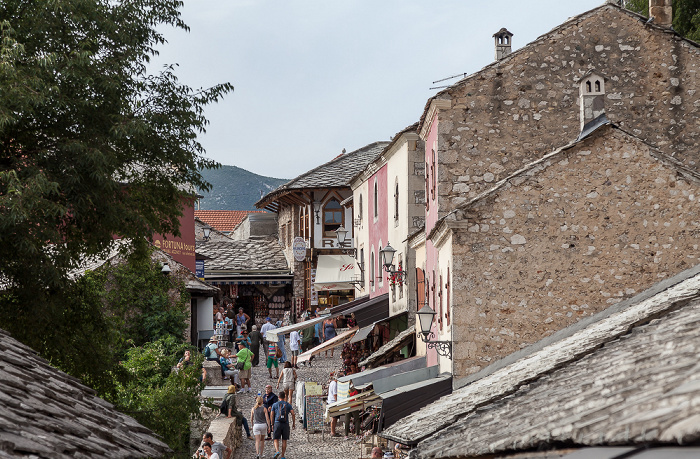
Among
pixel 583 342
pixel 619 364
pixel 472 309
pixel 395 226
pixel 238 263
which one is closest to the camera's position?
pixel 619 364

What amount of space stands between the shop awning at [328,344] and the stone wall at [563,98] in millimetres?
10210

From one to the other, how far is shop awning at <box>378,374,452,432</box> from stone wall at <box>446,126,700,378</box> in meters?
0.42

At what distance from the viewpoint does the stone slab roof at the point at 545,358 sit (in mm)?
9039

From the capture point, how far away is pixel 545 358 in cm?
1077

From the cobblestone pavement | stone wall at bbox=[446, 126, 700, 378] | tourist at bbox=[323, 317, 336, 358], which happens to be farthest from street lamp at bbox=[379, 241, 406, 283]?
stone wall at bbox=[446, 126, 700, 378]

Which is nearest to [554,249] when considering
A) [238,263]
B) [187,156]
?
[187,156]

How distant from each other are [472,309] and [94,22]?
7.31 m

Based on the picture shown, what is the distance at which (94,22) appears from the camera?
13.8m

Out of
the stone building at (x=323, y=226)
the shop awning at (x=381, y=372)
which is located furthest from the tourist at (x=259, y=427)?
the stone building at (x=323, y=226)

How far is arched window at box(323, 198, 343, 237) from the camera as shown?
46188 millimetres

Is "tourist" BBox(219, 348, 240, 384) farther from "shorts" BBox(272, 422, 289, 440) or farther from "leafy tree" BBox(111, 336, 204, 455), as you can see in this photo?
"shorts" BBox(272, 422, 289, 440)

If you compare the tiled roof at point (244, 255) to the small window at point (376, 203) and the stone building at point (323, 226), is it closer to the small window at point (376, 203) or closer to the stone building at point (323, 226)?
the stone building at point (323, 226)

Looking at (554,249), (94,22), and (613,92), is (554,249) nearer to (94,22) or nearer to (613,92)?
(613,92)

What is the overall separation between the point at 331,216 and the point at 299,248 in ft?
7.77
